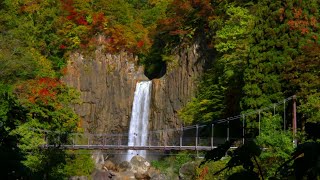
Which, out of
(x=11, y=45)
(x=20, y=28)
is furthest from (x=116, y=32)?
(x=11, y=45)

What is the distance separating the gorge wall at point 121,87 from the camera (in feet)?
97.4

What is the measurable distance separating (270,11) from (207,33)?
23.2ft

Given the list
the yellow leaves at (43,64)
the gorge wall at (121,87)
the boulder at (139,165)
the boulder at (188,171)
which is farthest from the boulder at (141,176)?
the yellow leaves at (43,64)

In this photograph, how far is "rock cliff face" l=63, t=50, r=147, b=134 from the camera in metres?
33.4

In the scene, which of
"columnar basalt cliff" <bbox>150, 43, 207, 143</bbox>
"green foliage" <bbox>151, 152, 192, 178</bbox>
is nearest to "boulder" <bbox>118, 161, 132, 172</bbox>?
"green foliage" <bbox>151, 152, 192, 178</bbox>

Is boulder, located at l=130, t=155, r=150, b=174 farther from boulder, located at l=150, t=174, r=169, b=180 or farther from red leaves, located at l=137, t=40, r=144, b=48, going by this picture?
red leaves, located at l=137, t=40, r=144, b=48

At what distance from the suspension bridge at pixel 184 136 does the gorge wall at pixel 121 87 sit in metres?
0.82

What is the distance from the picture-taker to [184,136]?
2803 cm

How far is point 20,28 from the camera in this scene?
33906 mm

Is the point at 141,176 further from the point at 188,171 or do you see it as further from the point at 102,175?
the point at 188,171

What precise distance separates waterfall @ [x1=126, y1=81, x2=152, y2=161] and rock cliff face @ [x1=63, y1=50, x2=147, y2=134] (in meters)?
0.57

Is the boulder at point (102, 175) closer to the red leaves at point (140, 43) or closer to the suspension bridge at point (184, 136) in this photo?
the suspension bridge at point (184, 136)

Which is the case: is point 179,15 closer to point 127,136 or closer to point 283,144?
point 127,136

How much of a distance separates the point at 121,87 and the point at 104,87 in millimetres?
1154
